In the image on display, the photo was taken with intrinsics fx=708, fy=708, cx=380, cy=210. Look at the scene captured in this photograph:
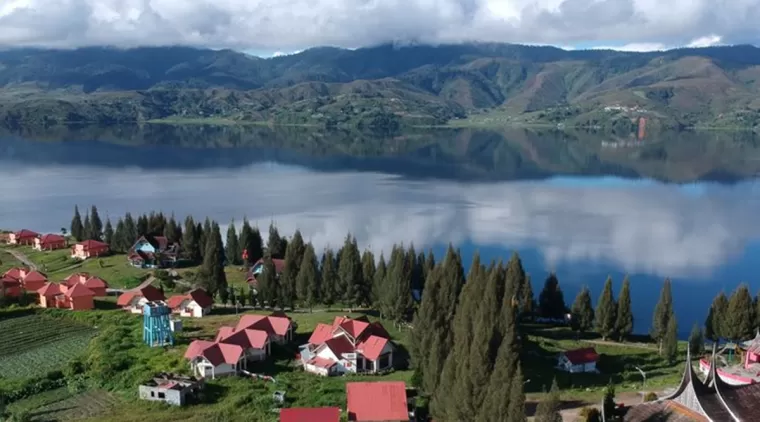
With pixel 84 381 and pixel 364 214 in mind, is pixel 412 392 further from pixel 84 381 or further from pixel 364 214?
pixel 364 214

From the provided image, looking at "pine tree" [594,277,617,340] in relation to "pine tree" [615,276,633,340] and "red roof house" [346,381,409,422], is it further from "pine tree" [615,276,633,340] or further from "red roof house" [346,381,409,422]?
"red roof house" [346,381,409,422]

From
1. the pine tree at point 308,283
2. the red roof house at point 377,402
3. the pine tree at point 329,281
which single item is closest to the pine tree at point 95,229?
the pine tree at point 308,283

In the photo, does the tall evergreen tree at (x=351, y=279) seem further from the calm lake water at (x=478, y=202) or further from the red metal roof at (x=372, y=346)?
the calm lake water at (x=478, y=202)

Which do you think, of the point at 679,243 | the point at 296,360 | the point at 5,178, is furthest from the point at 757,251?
the point at 5,178

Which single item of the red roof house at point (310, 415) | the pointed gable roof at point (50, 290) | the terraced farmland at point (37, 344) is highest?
the red roof house at point (310, 415)

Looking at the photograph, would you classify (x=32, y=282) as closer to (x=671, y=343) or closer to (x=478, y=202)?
(x=671, y=343)
